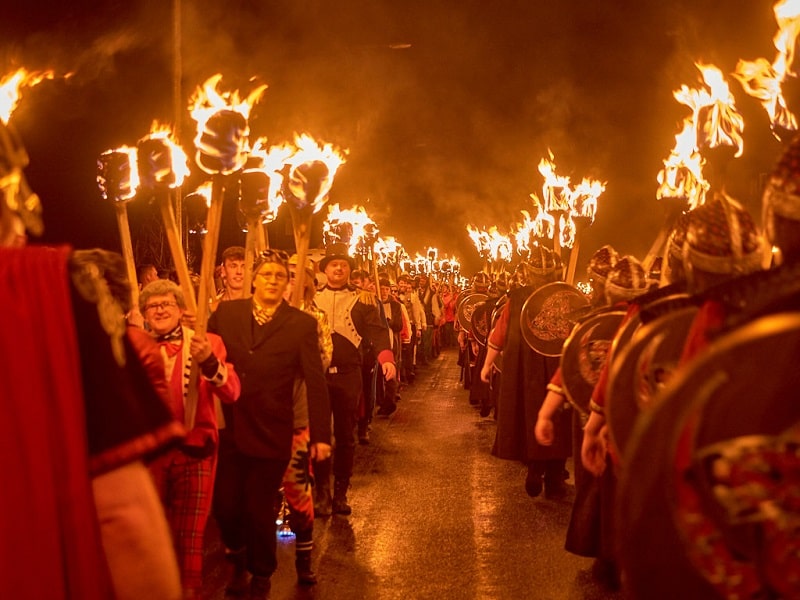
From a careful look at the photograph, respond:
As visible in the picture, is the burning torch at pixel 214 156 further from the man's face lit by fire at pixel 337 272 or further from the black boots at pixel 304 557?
the man's face lit by fire at pixel 337 272

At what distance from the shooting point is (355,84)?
40.1 m

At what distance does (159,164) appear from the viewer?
204 inches

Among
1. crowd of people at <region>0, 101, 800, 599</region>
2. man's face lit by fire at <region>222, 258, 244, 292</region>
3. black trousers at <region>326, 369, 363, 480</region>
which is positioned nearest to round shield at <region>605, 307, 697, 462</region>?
crowd of people at <region>0, 101, 800, 599</region>

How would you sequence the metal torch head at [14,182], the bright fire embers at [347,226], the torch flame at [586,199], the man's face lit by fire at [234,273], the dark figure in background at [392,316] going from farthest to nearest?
1. the dark figure in background at [392,316]
2. the bright fire embers at [347,226]
3. the torch flame at [586,199]
4. the man's face lit by fire at [234,273]
5. the metal torch head at [14,182]

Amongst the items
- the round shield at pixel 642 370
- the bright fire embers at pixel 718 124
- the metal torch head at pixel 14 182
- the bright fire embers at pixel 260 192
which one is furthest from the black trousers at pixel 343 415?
the metal torch head at pixel 14 182

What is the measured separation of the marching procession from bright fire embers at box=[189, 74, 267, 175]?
2cm

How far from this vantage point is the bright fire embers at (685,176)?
546 centimetres

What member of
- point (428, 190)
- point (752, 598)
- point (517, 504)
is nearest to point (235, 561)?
point (517, 504)

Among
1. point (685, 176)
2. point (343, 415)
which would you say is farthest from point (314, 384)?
point (343, 415)

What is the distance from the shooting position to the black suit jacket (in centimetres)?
605

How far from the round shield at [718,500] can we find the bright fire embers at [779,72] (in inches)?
91.0

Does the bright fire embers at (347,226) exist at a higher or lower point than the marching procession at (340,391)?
higher

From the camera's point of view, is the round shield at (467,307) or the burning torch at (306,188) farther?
the round shield at (467,307)

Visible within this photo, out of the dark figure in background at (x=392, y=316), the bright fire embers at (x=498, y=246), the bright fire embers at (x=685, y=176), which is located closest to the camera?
the bright fire embers at (x=685, y=176)
